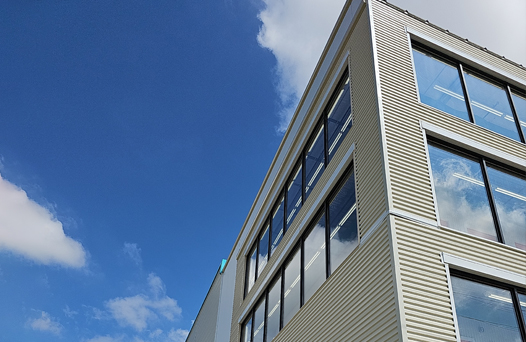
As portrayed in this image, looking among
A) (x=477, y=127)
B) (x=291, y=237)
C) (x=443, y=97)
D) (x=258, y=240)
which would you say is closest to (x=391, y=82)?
(x=443, y=97)

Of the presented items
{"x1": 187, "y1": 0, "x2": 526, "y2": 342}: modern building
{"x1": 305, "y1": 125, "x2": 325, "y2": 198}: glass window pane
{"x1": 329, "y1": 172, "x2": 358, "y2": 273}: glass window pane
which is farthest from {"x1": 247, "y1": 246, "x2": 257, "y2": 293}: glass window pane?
{"x1": 329, "y1": 172, "x2": 358, "y2": 273}: glass window pane

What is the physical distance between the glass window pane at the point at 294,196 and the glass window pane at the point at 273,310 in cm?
207

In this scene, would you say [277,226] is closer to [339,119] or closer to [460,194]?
[339,119]

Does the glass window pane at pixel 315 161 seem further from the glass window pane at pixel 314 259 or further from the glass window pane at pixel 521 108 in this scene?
the glass window pane at pixel 521 108

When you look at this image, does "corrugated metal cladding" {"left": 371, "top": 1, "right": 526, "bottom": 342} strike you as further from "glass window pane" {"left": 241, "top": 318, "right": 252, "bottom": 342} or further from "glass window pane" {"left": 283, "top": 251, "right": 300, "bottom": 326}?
"glass window pane" {"left": 241, "top": 318, "right": 252, "bottom": 342}

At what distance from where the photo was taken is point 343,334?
897 centimetres

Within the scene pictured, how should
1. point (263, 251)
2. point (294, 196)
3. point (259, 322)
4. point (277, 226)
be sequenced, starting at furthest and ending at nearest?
point (263, 251), point (277, 226), point (259, 322), point (294, 196)

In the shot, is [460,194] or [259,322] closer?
[460,194]

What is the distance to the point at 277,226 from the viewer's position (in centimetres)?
1633

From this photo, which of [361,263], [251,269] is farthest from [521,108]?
[251,269]

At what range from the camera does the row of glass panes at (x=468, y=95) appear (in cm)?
1160

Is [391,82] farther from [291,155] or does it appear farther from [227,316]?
[227,316]

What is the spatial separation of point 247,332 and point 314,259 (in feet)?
21.0

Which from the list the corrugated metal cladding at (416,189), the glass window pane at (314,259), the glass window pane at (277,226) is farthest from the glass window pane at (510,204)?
the glass window pane at (277,226)
